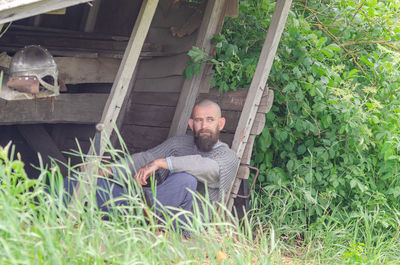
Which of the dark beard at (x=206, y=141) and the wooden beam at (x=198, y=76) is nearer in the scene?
the dark beard at (x=206, y=141)

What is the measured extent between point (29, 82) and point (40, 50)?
12.7 inches

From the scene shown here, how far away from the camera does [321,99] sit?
19.0ft

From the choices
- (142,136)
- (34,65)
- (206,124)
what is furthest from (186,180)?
(142,136)

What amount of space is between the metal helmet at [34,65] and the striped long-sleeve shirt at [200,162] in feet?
3.03

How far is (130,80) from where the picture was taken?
5.55m

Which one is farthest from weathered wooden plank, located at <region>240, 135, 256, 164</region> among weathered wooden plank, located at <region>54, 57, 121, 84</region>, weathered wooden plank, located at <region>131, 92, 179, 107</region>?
weathered wooden plank, located at <region>54, 57, 121, 84</region>

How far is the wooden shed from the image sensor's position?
5.20 metres

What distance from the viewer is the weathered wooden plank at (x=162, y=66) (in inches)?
227

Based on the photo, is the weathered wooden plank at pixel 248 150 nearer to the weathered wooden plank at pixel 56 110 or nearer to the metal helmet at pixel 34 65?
the weathered wooden plank at pixel 56 110

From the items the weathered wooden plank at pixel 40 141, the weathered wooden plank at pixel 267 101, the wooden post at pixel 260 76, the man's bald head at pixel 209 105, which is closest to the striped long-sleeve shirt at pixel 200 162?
the wooden post at pixel 260 76

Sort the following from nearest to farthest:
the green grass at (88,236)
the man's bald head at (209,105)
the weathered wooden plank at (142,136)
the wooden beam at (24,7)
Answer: the green grass at (88,236)
the wooden beam at (24,7)
the man's bald head at (209,105)
the weathered wooden plank at (142,136)

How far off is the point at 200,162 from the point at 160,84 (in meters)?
1.50

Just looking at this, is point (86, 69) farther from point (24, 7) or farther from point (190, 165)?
point (24, 7)

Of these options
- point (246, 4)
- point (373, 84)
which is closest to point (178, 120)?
point (246, 4)
